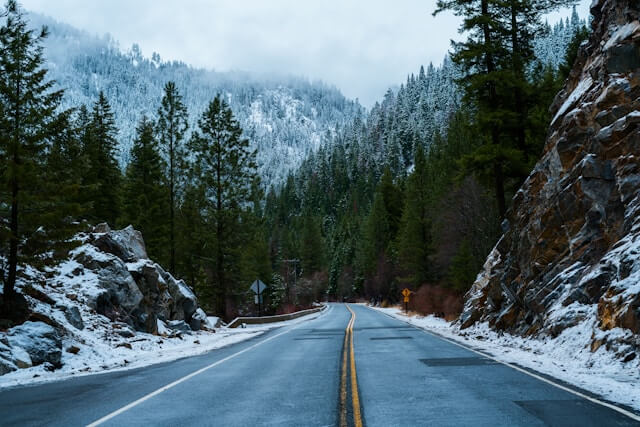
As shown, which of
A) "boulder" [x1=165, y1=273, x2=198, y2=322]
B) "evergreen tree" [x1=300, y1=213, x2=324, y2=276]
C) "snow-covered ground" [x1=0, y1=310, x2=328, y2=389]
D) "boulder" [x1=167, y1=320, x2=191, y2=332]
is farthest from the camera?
"evergreen tree" [x1=300, y1=213, x2=324, y2=276]

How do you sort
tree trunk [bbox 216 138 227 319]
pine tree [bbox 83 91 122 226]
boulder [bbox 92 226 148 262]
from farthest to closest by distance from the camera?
pine tree [bbox 83 91 122 226], tree trunk [bbox 216 138 227 319], boulder [bbox 92 226 148 262]

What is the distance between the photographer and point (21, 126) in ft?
55.6

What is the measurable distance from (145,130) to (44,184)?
30.0 metres

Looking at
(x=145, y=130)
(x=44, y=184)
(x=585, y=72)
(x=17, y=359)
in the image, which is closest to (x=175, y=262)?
(x=145, y=130)

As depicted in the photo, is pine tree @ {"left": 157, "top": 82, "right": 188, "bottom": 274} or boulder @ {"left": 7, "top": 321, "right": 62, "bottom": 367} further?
pine tree @ {"left": 157, "top": 82, "right": 188, "bottom": 274}

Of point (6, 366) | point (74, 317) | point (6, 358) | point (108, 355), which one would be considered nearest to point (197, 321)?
point (74, 317)

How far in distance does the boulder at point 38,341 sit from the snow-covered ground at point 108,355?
43cm

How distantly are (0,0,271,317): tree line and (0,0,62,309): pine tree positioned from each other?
0.11 feet

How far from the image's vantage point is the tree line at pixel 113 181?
1661 centimetres

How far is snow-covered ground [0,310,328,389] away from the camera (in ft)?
42.7

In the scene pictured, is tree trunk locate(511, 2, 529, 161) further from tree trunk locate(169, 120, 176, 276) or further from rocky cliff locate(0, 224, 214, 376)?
tree trunk locate(169, 120, 176, 276)

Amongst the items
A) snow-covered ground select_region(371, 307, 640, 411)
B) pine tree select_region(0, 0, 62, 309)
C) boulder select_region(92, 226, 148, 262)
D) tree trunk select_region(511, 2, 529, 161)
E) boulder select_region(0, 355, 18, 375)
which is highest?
tree trunk select_region(511, 2, 529, 161)

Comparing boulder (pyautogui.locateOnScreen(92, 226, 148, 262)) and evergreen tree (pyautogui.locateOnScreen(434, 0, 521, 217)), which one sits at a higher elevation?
evergreen tree (pyautogui.locateOnScreen(434, 0, 521, 217))

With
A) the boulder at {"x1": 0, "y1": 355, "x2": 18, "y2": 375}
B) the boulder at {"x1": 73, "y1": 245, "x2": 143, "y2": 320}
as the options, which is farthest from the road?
the boulder at {"x1": 73, "y1": 245, "x2": 143, "y2": 320}
